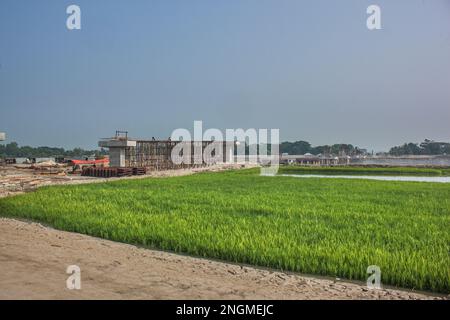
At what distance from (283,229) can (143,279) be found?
172 inches

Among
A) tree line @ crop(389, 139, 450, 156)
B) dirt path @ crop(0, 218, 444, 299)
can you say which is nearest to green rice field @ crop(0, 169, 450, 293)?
dirt path @ crop(0, 218, 444, 299)

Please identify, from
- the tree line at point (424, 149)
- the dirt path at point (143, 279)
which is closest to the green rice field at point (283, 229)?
the dirt path at point (143, 279)

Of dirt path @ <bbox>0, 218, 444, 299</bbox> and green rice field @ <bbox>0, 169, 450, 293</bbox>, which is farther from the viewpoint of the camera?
green rice field @ <bbox>0, 169, 450, 293</bbox>

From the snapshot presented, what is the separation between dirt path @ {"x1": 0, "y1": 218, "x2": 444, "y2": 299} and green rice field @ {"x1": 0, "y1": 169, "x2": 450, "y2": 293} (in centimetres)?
50

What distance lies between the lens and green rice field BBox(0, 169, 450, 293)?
6461 millimetres

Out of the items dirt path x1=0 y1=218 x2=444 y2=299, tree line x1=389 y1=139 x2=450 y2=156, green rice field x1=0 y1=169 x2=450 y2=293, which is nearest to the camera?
dirt path x1=0 y1=218 x2=444 y2=299

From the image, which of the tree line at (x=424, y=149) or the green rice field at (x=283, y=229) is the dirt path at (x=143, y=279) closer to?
the green rice field at (x=283, y=229)

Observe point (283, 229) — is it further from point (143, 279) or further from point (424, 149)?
point (424, 149)

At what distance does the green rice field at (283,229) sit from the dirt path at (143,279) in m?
0.50

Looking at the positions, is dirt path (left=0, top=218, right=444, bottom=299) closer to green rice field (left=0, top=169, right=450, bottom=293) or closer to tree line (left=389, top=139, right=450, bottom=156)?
green rice field (left=0, top=169, right=450, bottom=293)

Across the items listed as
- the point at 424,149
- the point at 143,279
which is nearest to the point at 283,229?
the point at 143,279

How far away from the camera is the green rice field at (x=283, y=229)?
6461 mm
